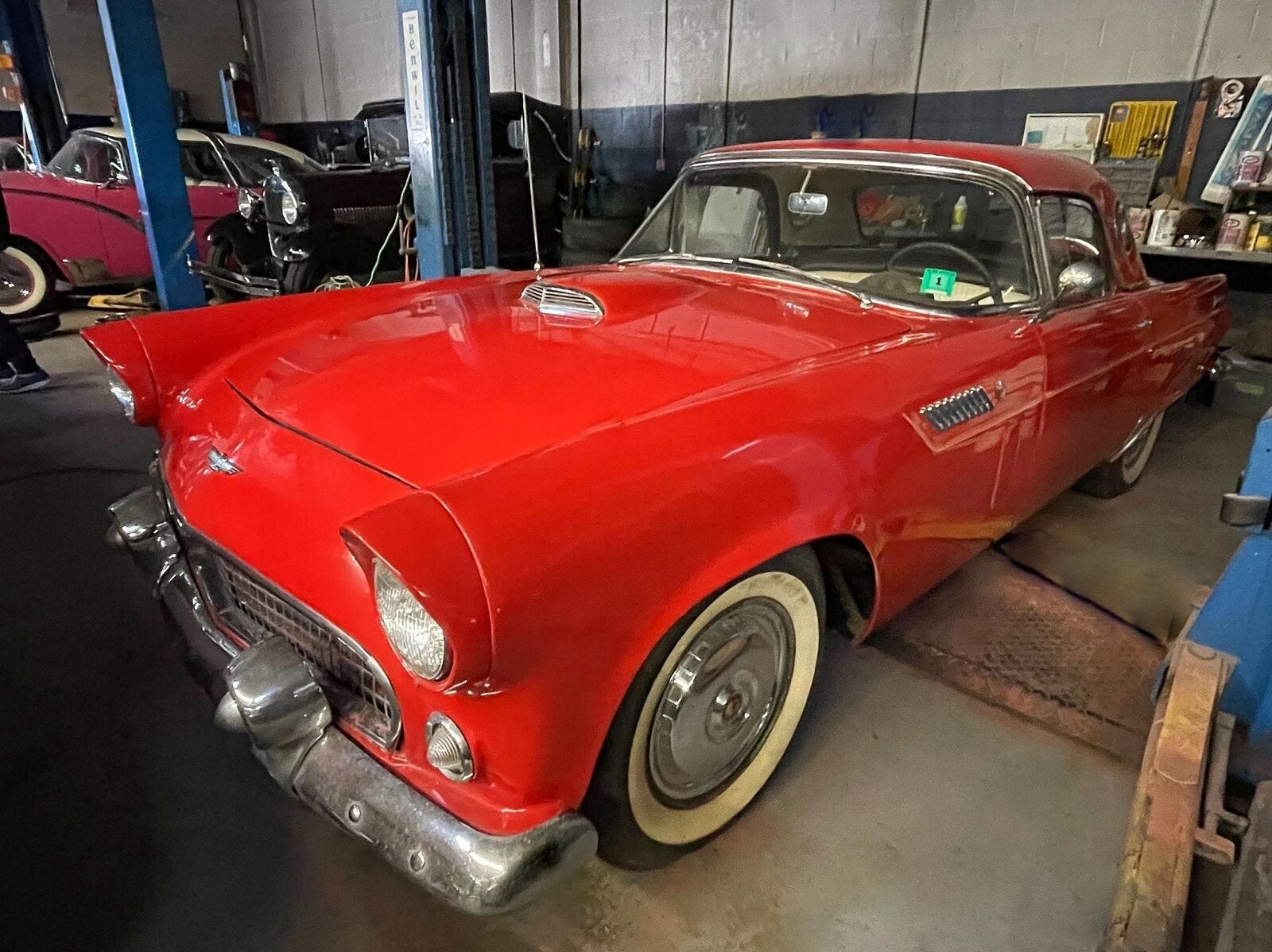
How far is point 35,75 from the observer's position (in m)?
9.90

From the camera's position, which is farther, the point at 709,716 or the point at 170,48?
the point at 170,48

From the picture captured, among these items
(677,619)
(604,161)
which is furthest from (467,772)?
(604,161)

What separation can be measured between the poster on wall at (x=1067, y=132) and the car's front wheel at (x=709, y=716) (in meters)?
5.47

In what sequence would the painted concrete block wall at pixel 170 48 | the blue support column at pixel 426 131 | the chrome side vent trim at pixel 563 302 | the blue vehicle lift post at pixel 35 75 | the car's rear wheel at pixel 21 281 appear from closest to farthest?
the chrome side vent trim at pixel 563 302 → the blue support column at pixel 426 131 → the car's rear wheel at pixel 21 281 → the blue vehicle lift post at pixel 35 75 → the painted concrete block wall at pixel 170 48

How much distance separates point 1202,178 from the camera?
5461mm

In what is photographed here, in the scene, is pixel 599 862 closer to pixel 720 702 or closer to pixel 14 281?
pixel 720 702

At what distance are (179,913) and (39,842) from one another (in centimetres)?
44

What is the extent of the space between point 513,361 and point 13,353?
4.79 m

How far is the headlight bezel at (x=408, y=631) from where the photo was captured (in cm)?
115

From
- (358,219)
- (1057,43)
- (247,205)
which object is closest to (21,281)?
(247,205)

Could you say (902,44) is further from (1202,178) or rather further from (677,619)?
(677,619)

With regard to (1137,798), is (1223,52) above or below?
above

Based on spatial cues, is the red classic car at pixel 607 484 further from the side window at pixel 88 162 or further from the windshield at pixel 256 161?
the side window at pixel 88 162

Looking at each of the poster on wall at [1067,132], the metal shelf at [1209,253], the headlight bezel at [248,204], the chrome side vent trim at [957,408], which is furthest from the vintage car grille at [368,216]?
the metal shelf at [1209,253]
